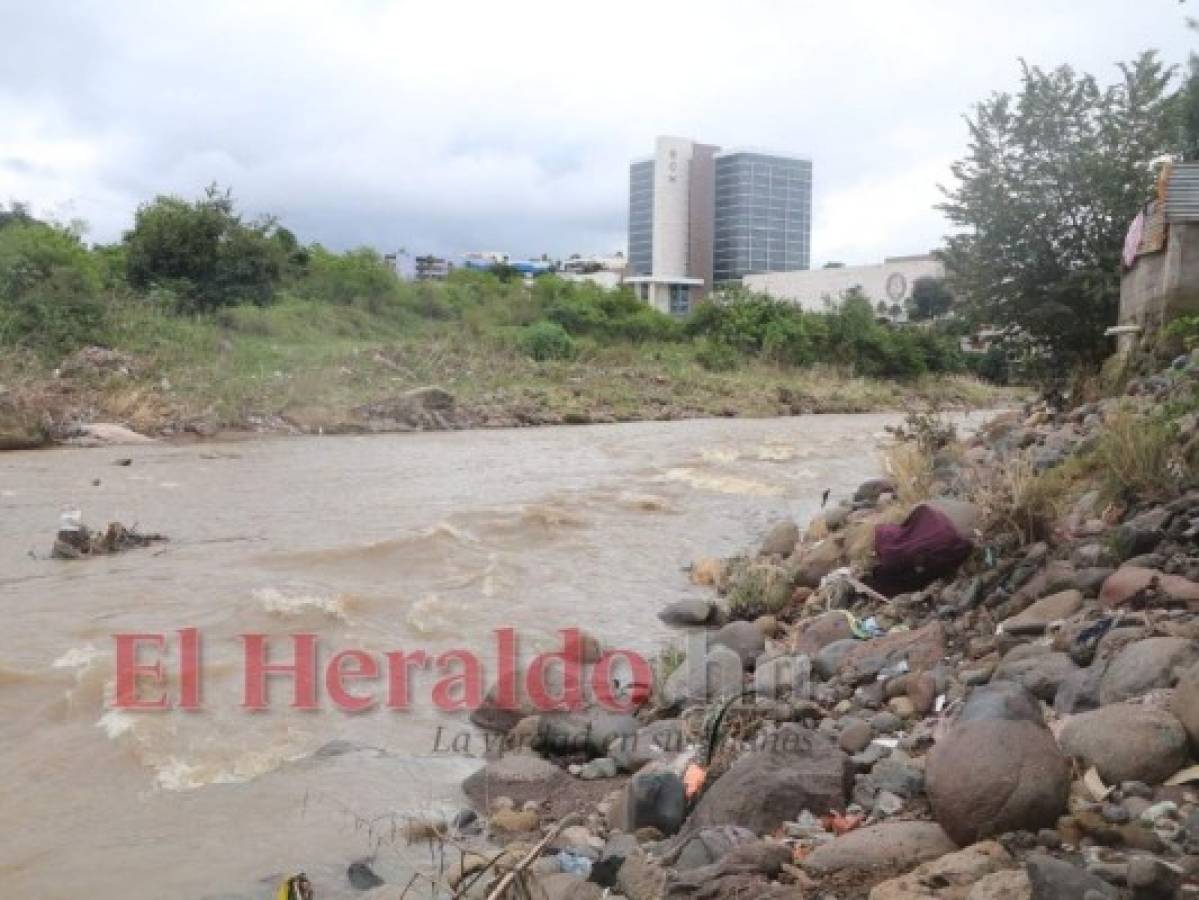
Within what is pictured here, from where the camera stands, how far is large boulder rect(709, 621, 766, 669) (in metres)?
6.33

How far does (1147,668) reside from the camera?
3.76 m

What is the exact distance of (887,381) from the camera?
133 ft

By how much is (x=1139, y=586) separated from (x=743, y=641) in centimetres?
233

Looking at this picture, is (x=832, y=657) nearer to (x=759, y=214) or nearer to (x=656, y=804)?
(x=656, y=804)

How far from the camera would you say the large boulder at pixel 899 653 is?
5254mm

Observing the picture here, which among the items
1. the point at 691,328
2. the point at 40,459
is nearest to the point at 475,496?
the point at 40,459

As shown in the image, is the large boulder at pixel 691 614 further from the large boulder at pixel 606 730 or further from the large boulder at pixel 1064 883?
the large boulder at pixel 1064 883

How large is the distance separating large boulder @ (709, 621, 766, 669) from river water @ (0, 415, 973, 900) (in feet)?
2.09

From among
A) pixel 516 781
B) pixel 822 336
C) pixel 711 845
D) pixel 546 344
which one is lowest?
pixel 516 781

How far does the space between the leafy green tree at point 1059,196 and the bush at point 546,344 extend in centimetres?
2141

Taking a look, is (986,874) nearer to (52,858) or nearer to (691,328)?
(52,858)

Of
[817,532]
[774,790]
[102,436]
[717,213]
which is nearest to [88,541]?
[817,532]

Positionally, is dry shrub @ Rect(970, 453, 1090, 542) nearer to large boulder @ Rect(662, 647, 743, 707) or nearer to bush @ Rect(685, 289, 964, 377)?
large boulder @ Rect(662, 647, 743, 707)

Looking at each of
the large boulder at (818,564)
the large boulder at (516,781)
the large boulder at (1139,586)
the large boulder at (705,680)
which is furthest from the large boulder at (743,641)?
the large boulder at (1139,586)
